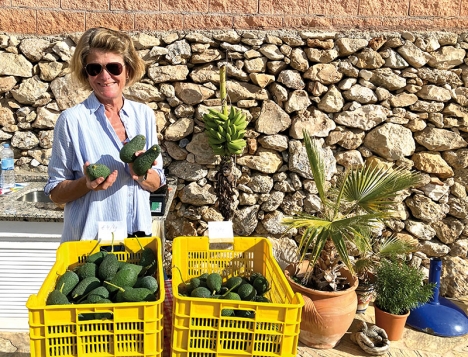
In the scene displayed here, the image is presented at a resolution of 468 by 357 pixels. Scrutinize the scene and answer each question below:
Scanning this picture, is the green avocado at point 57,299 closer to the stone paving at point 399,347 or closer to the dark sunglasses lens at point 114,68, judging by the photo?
the dark sunglasses lens at point 114,68

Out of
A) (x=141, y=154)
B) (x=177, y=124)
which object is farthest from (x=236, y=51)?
(x=141, y=154)

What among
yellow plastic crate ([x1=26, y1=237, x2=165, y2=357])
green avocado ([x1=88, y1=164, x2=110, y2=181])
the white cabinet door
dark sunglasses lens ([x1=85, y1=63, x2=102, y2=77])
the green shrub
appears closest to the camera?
yellow plastic crate ([x1=26, y1=237, x2=165, y2=357])

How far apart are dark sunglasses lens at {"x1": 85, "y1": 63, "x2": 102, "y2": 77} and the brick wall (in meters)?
1.79

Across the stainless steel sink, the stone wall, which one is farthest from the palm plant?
the stainless steel sink

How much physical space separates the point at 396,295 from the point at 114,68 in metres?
2.55

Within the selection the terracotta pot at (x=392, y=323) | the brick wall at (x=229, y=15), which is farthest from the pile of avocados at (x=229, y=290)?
the brick wall at (x=229, y=15)

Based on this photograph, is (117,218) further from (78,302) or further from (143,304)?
(143,304)

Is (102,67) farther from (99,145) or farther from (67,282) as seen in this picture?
(67,282)

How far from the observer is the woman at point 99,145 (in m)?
1.79

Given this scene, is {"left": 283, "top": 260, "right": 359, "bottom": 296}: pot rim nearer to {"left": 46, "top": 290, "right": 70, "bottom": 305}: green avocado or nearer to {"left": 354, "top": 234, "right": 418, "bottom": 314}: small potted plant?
{"left": 354, "top": 234, "right": 418, "bottom": 314}: small potted plant

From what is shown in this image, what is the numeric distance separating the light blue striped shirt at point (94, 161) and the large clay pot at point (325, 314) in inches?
58.0

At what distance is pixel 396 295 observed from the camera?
302cm

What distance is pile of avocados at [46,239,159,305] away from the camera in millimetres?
1271

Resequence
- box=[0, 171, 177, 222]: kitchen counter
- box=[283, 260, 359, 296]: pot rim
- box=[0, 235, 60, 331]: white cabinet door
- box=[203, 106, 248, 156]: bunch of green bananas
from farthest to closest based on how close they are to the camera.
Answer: box=[203, 106, 248, 156]: bunch of green bananas < box=[283, 260, 359, 296]: pot rim < box=[0, 235, 60, 331]: white cabinet door < box=[0, 171, 177, 222]: kitchen counter
